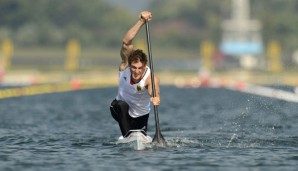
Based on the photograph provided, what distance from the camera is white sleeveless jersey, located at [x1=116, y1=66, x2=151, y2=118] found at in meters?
16.1

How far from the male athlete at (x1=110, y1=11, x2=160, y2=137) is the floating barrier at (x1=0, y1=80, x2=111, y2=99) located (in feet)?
64.1

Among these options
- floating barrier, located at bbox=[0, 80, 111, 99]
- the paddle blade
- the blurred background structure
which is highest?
the blurred background structure

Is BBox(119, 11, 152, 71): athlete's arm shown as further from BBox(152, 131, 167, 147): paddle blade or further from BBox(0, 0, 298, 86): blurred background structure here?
BBox(0, 0, 298, 86): blurred background structure

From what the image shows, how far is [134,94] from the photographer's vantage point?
16359mm

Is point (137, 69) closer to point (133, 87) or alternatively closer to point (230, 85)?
point (133, 87)

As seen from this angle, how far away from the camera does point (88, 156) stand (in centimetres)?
1555

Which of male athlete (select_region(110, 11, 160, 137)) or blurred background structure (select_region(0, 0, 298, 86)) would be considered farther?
blurred background structure (select_region(0, 0, 298, 86))

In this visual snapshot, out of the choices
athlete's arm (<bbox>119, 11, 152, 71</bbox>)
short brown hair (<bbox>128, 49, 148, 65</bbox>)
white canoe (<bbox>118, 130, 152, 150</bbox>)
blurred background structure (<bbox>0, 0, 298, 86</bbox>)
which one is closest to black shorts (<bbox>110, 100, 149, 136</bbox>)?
white canoe (<bbox>118, 130, 152, 150</bbox>)

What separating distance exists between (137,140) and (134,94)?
0.73m

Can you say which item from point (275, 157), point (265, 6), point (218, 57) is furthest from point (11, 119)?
point (265, 6)

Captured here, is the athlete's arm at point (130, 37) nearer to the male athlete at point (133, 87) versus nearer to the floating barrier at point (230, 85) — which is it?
the male athlete at point (133, 87)

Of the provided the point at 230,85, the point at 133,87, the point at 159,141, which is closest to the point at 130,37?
the point at 133,87

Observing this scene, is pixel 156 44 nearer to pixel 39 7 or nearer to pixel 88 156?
pixel 39 7

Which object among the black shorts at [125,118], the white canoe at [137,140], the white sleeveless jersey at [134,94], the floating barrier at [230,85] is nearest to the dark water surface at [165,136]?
the white canoe at [137,140]
